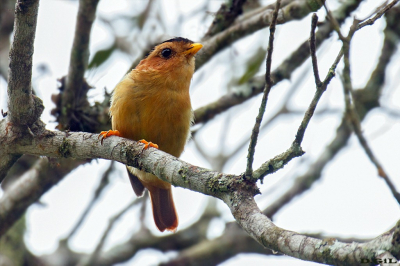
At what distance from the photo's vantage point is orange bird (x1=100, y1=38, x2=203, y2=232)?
4887 mm

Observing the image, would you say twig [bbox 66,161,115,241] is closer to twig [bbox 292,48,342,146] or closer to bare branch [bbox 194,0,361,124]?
bare branch [bbox 194,0,361,124]

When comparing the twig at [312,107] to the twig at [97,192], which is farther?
the twig at [97,192]

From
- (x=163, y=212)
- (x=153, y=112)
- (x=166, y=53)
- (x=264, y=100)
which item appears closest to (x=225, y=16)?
(x=166, y=53)

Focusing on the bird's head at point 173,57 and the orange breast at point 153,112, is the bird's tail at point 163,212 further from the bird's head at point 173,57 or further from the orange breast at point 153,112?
the bird's head at point 173,57

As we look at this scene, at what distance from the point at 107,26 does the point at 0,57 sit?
1.98 m

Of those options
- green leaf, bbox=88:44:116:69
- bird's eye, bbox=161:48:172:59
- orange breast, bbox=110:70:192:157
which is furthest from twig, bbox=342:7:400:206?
green leaf, bbox=88:44:116:69

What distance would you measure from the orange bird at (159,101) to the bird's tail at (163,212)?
0.27 m

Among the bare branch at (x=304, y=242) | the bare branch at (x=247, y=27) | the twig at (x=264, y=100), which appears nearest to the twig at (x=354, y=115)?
the bare branch at (x=304, y=242)

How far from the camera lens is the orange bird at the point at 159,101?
489 centimetres

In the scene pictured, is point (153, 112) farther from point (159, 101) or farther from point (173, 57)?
point (173, 57)

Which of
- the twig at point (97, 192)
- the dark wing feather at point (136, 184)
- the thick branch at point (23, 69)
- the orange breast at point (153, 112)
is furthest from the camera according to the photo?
the twig at point (97, 192)

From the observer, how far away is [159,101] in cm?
497

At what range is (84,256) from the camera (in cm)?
700

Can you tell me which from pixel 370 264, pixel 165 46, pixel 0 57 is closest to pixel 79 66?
pixel 165 46
